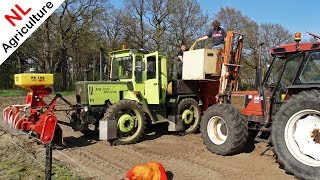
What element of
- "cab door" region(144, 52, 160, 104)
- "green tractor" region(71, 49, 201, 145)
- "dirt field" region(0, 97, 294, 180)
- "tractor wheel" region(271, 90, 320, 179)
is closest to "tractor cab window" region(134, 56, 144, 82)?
"green tractor" region(71, 49, 201, 145)

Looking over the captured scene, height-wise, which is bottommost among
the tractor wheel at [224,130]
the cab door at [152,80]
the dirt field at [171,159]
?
the dirt field at [171,159]

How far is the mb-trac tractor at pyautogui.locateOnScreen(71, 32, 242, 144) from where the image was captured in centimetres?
790

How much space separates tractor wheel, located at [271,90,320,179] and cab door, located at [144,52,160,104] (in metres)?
3.78

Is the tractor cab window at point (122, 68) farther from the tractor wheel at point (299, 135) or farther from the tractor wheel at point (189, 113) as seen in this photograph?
the tractor wheel at point (299, 135)

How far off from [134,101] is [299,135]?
13.4ft

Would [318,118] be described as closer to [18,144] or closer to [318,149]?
[318,149]

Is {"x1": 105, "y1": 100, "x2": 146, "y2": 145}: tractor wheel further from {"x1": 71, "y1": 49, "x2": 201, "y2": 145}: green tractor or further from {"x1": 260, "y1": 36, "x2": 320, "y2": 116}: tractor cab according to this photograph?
{"x1": 260, "y1": 36, "x2": 320, "y2": 116}: tractor cab

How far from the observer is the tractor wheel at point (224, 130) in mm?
6363

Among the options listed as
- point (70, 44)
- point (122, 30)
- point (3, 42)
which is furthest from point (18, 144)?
point (122, 30)

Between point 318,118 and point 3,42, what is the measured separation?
4267 mm

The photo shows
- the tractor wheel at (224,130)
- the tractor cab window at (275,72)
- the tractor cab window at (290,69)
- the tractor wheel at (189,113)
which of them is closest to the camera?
the tractor cab window at (290,69)

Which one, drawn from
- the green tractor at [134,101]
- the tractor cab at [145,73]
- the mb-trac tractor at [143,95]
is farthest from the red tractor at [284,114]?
the tractor cab at [145,73]

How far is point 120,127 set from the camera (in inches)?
309

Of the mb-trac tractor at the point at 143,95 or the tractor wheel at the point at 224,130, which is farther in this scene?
the mb-trac tractor at the point at 143,95
